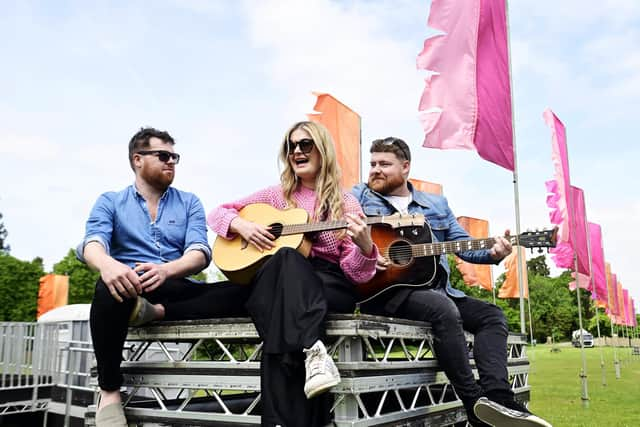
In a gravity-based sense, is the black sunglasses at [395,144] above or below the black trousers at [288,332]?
above

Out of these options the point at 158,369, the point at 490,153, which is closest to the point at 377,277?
the point at 158,369

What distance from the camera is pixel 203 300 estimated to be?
351 centimetres

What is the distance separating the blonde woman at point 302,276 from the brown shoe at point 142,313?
62 centimetres

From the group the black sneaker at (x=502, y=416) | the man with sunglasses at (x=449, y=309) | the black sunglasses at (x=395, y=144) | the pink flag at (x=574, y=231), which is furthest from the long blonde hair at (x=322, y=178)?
the pink flag at (x=574, y=231)

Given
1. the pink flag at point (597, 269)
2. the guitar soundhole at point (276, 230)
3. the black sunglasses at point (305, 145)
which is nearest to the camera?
the guitar soundhole at point (276, 230)

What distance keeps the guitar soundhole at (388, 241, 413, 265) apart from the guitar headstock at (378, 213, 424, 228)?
0.12 metres

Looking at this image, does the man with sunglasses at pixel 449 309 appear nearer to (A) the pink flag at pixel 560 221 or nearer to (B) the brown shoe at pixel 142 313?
(B) the brown shoe at pixel 142 313

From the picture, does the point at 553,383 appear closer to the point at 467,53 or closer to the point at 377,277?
the point at 467,53

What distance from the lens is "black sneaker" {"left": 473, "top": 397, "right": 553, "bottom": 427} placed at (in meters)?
3.30

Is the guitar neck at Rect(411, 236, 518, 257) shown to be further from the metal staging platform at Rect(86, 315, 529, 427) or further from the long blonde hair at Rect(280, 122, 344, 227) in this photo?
the long blonde hair at Rect(280, 122, 344, 227)

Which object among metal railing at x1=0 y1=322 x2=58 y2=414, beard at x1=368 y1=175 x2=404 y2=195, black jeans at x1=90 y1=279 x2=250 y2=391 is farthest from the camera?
metal railing at x1=0 y1=322 x2=58 y2=414

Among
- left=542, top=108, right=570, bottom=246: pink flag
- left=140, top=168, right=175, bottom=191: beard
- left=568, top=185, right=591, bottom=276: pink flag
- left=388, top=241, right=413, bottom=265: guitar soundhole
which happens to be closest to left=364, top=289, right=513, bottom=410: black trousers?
left=388, top=241, right=413, bottom=265: guitar soundhole

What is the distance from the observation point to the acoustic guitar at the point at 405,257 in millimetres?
3846

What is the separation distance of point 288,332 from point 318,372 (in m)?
0.25
